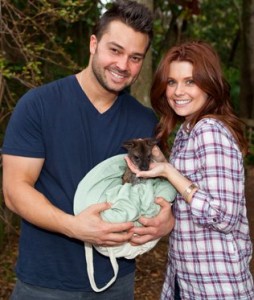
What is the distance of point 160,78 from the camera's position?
293 cm

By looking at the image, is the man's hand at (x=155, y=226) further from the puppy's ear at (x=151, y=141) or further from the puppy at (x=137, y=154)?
the puppy's ear at (x=151, y=141)

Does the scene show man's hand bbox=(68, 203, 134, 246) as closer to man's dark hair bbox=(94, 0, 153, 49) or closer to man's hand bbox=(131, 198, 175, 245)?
man's hand bbox=(131, 198, 175, 245)

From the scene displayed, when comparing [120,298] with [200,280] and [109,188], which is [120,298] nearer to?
[200,280]

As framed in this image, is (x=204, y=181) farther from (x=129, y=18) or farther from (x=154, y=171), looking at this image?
(x=129, y=18)

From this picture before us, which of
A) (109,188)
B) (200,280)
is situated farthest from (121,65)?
(200,280)

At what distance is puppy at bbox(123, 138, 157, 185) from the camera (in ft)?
9.01

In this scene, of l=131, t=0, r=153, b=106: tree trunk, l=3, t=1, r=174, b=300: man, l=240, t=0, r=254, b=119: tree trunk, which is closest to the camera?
l=3, t=1, r=174, b=300: man

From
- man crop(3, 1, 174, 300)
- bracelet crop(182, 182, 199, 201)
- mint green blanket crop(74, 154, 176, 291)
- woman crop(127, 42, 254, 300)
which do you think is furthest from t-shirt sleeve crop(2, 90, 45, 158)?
→ bracelet crop(182, 182, 199, 201)

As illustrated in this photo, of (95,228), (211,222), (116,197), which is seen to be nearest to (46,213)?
(95,228)

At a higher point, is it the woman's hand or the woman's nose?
the woman's nose

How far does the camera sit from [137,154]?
2.73 meters

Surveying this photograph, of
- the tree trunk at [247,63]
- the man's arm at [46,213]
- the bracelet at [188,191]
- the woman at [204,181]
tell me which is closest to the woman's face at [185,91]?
the woman at [204,181]

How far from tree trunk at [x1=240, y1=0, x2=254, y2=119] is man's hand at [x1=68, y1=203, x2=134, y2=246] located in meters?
9.34

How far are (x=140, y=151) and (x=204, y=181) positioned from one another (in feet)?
1.32
